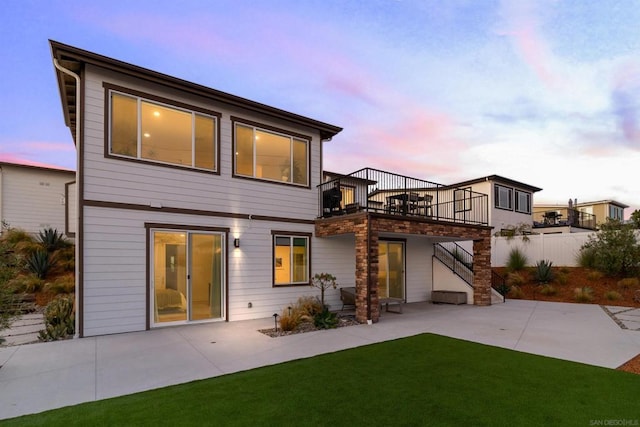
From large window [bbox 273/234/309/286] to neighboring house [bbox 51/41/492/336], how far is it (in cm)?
4

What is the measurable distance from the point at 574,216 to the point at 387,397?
28457mm

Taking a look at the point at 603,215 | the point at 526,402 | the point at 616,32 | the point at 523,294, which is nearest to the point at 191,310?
the point at 526,402

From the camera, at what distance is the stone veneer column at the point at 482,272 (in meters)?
13.0

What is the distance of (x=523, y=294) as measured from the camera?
574 inches

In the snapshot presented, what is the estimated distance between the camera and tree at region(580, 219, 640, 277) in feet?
44.5

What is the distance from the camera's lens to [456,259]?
14477mm

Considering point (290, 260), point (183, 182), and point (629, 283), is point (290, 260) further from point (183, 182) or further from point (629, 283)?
point (629, 283)

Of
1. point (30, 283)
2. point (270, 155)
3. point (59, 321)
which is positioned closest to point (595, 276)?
point (270, 155)

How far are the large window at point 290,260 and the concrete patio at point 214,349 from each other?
5.29 feet

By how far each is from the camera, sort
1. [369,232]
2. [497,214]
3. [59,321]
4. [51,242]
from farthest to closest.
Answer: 1. [497,214]
2. [51,242]
3. [369,232]
4. [59,321]

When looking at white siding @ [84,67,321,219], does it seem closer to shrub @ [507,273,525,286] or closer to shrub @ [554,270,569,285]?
shrub @ [507,273,525,286]

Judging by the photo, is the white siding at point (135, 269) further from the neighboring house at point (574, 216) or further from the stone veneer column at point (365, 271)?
the neighboring house at point (574, 216)

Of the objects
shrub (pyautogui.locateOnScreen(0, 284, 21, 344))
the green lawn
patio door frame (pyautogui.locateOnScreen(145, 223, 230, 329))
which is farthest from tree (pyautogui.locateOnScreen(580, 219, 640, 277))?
shrub (pyautogui.locateOnScreen(0, 284, 21, 344))

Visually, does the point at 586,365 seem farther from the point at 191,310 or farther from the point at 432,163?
the point at 432,163
